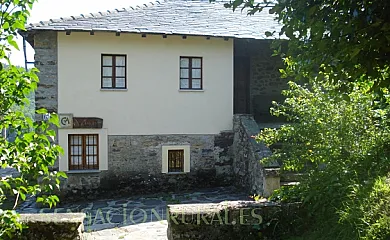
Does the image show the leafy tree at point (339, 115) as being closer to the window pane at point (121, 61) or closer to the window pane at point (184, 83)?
the window pane at point (184, 83)

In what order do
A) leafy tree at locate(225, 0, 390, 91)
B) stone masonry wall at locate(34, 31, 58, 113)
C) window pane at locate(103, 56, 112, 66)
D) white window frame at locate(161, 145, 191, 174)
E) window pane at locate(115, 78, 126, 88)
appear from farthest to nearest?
white window frame at locate(161, 145, 191, 174) < window pane at locate(115, 78, 126, 88) < window pane at locate(103, 56, 112, 66) < stone masonry wall at locate(34, 31, 58, 113) < leafy tree at locate(225, 0, 390, 91)

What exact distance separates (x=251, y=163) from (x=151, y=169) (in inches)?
112

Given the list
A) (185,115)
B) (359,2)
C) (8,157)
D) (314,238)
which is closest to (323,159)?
(314,238)

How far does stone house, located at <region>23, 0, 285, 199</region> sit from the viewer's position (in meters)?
9.84

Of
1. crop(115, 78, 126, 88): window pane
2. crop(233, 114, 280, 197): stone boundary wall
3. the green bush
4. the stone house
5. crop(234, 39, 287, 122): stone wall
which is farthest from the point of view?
crop(234, 39, 287, 122): stone wall

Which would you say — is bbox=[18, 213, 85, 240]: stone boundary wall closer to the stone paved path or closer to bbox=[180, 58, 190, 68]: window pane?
the stone paved path

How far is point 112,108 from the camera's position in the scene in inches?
400

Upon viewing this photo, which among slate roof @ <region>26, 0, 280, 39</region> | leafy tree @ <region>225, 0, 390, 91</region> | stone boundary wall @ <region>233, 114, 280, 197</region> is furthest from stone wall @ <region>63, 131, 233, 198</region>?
leafy tree @ <region>225, 0, 390, 91</region>

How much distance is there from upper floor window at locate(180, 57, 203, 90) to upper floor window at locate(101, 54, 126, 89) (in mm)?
1643

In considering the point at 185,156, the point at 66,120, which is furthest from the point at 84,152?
the point at 185,156

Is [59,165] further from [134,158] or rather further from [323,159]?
[323,159]

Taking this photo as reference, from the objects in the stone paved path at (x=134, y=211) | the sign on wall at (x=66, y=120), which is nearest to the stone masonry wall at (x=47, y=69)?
the sign on wall at (x=66, y=120)

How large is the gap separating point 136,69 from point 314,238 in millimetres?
7397

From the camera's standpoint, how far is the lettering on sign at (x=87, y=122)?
9852 millimetres
